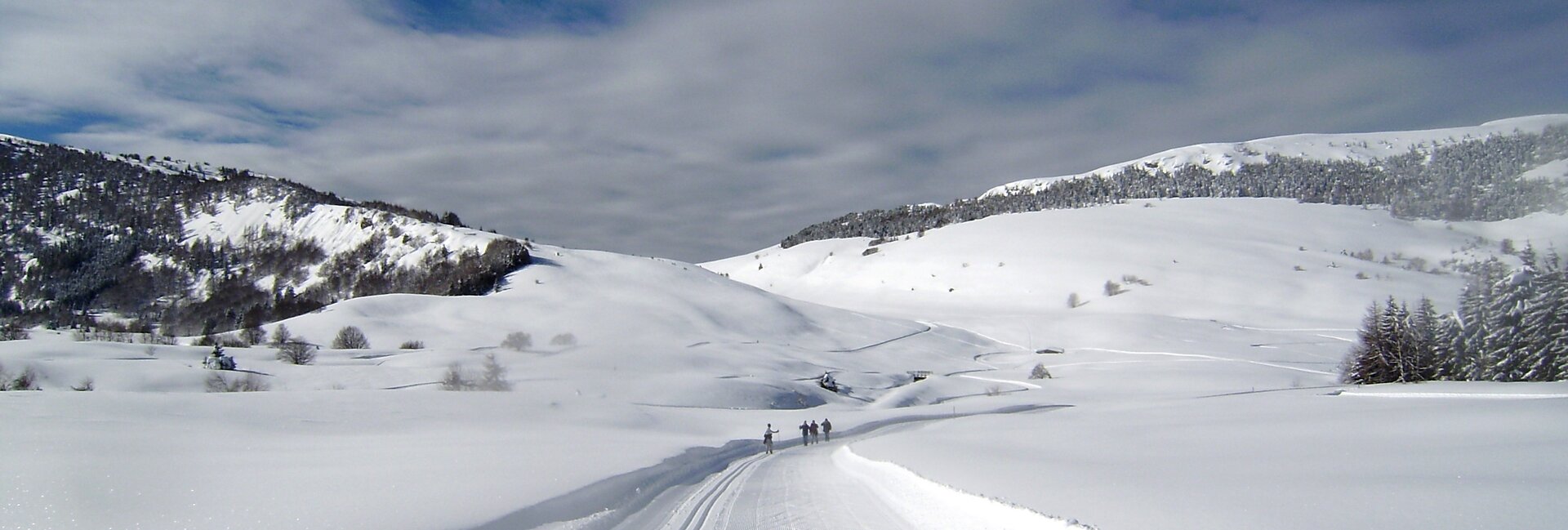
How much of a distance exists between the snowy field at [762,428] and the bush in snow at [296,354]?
3.30 ft

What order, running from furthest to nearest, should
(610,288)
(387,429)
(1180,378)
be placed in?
(610,288) → (1180,378) → (387,429)

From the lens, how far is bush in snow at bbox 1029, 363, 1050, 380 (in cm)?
7694

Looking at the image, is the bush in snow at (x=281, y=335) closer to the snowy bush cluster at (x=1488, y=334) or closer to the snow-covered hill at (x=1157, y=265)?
the snowy bush cluster at (x=1488, y=334)

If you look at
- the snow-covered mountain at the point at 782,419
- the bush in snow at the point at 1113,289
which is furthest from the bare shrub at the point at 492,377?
the bush in snow at the point at 1113,289

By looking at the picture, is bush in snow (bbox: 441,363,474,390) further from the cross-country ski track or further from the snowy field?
the cross-country ski track

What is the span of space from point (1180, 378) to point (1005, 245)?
309 ft

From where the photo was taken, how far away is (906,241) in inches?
7352

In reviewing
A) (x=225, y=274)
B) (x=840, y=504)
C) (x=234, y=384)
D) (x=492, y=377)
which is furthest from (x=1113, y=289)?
(x=225, y=274)

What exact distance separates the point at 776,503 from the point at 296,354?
169ft

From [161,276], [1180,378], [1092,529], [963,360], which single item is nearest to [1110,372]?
[1180,378]

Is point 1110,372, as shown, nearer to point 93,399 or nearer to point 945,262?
point 93,399

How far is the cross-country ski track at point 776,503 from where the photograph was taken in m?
11.7

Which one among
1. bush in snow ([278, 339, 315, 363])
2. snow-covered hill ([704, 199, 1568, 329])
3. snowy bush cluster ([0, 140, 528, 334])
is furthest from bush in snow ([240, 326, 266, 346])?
snow-covered hill ([704, 199, 1568, 329])

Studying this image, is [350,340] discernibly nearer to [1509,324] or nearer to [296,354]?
[296,354]
